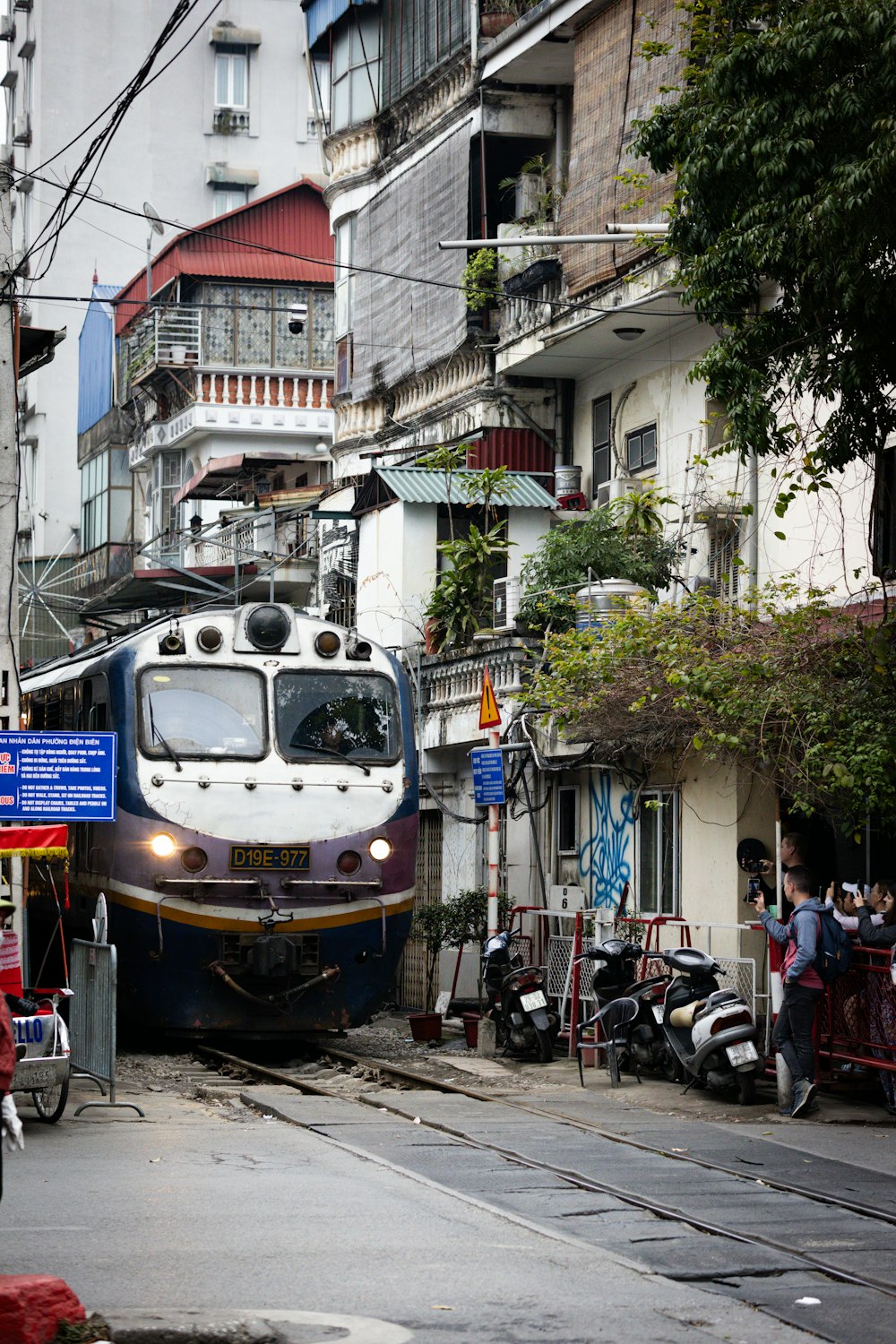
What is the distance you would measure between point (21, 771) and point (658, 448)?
392 inches

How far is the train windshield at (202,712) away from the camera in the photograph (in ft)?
53.8

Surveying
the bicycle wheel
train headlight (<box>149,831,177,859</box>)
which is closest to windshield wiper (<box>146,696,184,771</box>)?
train headlight (<box>149,831,177,859</box>)

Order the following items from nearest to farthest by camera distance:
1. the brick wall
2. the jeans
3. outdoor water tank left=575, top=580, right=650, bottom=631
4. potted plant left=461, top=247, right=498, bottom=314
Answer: the jeans < outdoor water tank left=575, top=580, right=650, bottom=631 < the brick wall < potted plant left=461, top=247, right=498, bottom=314

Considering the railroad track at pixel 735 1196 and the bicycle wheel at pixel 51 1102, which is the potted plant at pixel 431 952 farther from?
the bicycle wheel at pixel 51 1102

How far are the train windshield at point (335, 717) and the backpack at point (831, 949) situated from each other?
509 centimetres

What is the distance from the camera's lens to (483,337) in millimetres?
24547

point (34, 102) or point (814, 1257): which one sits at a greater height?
point (34, 102)

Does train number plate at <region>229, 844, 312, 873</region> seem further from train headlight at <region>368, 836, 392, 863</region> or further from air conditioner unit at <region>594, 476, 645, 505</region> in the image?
air conditioner unit at <region>594, 476, 645, 505</region>

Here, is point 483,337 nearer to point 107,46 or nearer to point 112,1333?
point 112,1333

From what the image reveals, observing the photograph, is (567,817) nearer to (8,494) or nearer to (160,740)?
(160,740)

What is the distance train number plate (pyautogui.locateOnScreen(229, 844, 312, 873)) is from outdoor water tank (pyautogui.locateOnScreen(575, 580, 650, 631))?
4.32 m

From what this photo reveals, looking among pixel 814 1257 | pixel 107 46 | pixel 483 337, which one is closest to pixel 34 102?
pixel 107 46

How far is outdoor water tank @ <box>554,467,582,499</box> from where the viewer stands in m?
23.6

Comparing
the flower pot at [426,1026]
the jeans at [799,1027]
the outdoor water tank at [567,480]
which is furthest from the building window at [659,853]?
the outdoor water tank at [567,480]
